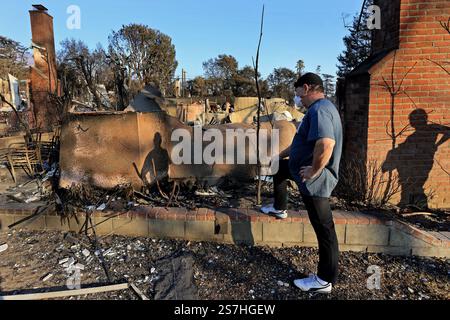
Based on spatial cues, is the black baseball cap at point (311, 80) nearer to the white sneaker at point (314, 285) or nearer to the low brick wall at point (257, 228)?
the low brick wall at point (257, 228)

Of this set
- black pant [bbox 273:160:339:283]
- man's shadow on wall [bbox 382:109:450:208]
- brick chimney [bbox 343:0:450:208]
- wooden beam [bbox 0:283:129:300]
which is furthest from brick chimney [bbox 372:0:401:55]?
wooden beam [bbox 0:283:129:300]

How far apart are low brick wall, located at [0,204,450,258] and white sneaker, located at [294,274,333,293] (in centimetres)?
75

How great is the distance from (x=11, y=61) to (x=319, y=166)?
1213 inches

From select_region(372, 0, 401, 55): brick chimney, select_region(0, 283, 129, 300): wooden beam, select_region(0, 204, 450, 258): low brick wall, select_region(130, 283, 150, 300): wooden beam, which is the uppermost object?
select_region(372, 0, 401, 55): brick chimney

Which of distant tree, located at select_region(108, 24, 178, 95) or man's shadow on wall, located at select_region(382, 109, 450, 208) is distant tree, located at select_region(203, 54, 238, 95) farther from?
man's shadow on wall, located at select_region(382, 109, 450, 208)

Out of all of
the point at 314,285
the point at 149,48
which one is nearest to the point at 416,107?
the point at 314,285

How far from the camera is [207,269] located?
3027 mm

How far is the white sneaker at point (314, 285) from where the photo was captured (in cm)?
262

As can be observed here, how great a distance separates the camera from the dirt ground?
270cm

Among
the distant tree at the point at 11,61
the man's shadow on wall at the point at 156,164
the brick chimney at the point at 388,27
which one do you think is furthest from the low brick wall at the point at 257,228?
the distant tree at the point at 11,61

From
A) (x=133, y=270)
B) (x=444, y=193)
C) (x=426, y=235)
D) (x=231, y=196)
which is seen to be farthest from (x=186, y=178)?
(x=444, y=193)

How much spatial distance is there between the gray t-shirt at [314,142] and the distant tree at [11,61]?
1016 inches
